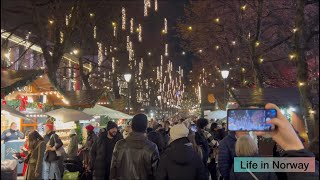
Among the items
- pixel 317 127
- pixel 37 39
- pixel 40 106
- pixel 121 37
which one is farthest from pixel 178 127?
pixel 121 37

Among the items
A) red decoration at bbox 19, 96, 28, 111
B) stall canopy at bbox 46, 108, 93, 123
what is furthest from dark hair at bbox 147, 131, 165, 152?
red decoration at bbox 19, 96, 28, 111

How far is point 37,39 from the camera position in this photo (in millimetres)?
18562

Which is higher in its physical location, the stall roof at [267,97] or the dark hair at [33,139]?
the stall roof at [267,97]

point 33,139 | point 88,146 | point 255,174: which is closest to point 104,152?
point 33,139

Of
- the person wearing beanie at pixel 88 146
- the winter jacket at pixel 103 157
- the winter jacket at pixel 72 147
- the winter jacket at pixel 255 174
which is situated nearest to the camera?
the winter jacket at pixel 255 174

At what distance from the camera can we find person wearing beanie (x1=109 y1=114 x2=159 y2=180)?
607 cm

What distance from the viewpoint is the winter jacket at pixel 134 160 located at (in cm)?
607

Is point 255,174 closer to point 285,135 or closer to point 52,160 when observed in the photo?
point 285,135

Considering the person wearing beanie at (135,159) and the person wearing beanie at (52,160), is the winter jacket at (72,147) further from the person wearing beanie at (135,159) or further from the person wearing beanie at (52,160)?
the person wearing beanie at (135,159)

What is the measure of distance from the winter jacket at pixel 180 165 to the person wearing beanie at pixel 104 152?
3.23m

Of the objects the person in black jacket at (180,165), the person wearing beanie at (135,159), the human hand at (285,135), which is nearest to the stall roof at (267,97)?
the person wearing beanie at (135,159)

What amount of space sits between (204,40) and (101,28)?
12220 mm

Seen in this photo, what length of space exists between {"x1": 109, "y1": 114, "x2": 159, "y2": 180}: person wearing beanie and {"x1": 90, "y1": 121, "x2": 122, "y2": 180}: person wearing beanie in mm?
2270

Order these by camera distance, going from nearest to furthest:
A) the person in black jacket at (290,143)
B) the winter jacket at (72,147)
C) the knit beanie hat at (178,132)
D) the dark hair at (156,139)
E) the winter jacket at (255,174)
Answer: the person in black jacket at (290,143) < the winter jacket at (255,174) < the knit beanie hat at (178,132) < the dark hair at (156,139) < the winter jacket at (72,147)
